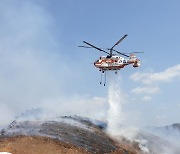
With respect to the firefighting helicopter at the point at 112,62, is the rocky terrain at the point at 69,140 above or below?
below

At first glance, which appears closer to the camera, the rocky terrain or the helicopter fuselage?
the rocky terrain

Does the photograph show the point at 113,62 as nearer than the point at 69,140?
No

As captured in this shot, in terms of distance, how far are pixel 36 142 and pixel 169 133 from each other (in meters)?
64.6

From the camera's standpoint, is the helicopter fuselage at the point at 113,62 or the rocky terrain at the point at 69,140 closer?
the rocky terrain at the point at 69,140

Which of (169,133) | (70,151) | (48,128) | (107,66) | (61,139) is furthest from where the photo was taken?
(169,133)

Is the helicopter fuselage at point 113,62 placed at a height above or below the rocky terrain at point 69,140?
above

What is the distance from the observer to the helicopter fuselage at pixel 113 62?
7094 cm

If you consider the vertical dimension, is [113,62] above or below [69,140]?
above

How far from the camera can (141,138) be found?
7819 centimetres

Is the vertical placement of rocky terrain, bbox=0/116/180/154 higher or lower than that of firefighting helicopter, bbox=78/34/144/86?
lower

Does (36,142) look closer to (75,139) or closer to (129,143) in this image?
(75,139)

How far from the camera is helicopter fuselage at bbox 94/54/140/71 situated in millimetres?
70938

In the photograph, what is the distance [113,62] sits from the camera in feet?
233

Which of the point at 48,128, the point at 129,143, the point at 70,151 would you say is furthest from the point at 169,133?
the point at 70,151
